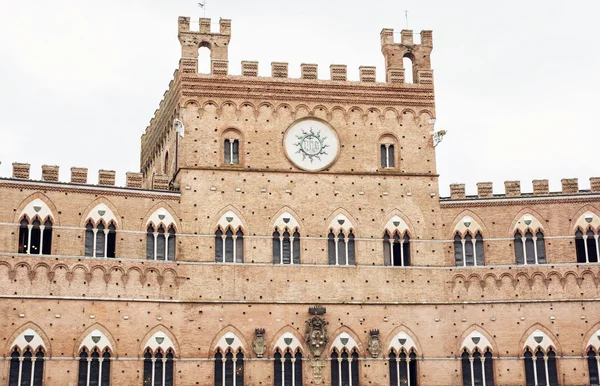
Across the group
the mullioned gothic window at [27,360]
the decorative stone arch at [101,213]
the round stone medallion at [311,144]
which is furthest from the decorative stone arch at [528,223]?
the mullioned gothic window at [27,360]

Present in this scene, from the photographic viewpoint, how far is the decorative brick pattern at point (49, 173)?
122ft

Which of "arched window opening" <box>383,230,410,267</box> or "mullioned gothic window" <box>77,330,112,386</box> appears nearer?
"mullioned gothic window" <box>77,330,112,386</box>

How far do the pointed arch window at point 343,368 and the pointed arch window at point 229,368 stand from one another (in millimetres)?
3734

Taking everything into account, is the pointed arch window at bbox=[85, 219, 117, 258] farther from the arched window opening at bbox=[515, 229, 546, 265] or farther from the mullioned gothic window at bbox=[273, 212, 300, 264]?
the arched window opening at bbox=[515, 229, 546, 265]

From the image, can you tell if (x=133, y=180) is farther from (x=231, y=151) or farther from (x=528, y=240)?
(x=528, y=240)

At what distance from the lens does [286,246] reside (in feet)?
128

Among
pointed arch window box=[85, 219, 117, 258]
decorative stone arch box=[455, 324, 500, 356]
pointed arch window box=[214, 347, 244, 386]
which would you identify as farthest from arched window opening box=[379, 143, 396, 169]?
pointed arch window box=[85, 219, 117, 258]

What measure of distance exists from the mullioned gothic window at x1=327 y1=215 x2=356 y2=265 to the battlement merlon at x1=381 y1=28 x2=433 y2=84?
23.0 ft

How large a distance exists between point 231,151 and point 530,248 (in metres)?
13.1

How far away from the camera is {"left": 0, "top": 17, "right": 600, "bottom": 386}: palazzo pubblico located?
119 feet

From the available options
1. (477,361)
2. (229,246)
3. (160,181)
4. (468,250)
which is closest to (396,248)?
(468,250)

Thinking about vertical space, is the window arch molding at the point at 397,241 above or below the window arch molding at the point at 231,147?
below

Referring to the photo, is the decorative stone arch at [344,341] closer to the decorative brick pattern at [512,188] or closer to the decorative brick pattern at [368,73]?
the decorative brick pattern at [512,188]

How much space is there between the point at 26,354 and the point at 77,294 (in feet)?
9.43
